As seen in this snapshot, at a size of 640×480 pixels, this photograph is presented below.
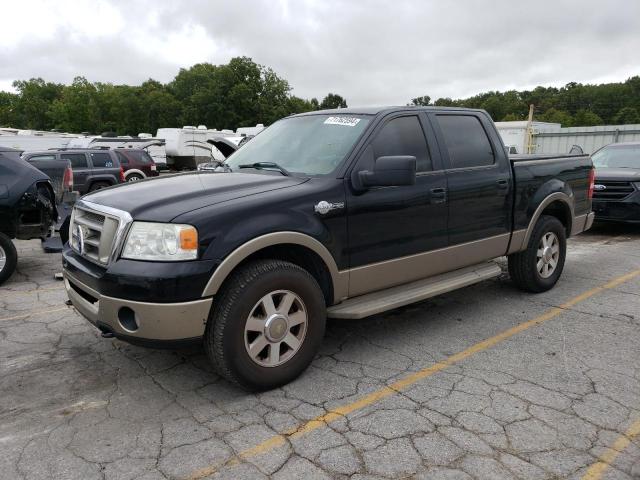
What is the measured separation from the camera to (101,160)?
1516cm

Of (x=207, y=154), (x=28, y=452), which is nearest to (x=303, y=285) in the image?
(x=28, y=452)

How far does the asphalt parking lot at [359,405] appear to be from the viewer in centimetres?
273

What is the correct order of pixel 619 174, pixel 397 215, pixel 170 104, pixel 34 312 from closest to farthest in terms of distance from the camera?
pixel 397 215 < pixel 34 312 < pixel 619 174 < pixel 170 104

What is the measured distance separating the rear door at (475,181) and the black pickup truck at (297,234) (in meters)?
0.01

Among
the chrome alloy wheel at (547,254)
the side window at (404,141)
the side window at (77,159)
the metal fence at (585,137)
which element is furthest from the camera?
the metal fence at (585,137)

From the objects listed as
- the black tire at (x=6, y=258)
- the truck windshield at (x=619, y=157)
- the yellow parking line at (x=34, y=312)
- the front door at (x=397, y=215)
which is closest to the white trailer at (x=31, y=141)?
the black tire at (x=6, y=258)

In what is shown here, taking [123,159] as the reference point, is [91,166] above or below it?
below

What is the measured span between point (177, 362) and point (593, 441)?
9.17 ft

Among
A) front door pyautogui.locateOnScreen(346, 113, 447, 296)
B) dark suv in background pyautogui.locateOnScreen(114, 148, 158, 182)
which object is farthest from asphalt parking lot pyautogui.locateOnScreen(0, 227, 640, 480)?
dark suv in background pyautogui.locateOnScreen(114, 148, 158, 182)

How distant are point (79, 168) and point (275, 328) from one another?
1319 cm

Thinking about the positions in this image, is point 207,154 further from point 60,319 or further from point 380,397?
point 380,397

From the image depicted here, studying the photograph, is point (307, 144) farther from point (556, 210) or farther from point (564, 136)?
point (564, 136)

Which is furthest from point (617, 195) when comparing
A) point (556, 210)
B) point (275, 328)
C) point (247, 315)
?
point (247, 315)

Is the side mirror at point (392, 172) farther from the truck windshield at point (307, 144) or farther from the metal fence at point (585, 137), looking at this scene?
the metal fence at point (585, 137)
